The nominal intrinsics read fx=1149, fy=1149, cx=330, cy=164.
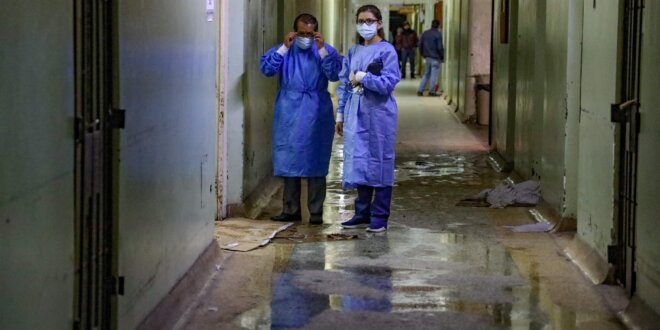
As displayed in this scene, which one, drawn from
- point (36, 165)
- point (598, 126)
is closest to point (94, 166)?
point (36, 165)

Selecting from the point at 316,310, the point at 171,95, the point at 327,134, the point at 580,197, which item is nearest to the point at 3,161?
the point at 171,95

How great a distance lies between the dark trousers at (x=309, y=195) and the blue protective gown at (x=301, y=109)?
137 mm

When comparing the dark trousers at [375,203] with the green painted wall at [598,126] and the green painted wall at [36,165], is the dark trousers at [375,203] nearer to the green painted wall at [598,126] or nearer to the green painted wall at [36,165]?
the green painted wall at [598,126]

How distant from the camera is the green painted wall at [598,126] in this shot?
6.98 meters

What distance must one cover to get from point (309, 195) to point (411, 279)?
2.32 meters

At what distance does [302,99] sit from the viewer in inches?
362

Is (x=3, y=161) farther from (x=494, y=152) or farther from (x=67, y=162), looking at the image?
(x=494, y=152)

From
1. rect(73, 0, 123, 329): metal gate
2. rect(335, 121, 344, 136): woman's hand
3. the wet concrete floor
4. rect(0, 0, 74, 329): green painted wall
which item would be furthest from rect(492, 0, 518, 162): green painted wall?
rect(0, 0, 74, 329): green painted wall

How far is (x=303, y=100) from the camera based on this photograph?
9195 mm

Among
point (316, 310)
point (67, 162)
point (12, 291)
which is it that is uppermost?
point (67, 162)

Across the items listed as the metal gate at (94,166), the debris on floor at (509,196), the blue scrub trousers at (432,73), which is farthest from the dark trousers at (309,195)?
the blue scrub trousers at (432,73)

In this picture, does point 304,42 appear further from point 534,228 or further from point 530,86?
point 530,86

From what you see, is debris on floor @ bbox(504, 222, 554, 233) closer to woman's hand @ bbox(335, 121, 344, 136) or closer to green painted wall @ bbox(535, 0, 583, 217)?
green painted wall @ bbox(535, 0, 583, 217)

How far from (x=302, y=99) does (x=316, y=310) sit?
3004 millimetres
